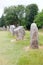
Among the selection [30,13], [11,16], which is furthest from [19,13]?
[30,13]

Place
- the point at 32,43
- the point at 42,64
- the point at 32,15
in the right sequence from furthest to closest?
the point at 32,15, the point at 32,43, the point at 42,64

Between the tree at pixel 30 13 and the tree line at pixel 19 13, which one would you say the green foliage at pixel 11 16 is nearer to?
the tree line at pixel 19 13

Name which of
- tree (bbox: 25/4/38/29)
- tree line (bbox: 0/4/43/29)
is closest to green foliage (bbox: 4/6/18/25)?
tree line (bbox: 0/4/43/29)

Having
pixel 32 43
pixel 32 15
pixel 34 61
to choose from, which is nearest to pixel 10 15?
pixel 32 15

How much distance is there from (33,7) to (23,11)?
11.2 ft

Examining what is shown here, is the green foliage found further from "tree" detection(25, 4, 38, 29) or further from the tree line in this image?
"tree" detection(25, 4, 38, 29)

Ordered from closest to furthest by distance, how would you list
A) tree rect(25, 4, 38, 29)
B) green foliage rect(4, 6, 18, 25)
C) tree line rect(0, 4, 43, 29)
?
tree rect(25, 4, 38, 29) < tree line rect(0, 4, 43, 29) < green foliage rect(4, 6, 18, 25)

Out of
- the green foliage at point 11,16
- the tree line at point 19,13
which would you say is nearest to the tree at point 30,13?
the tree line at point 19,13

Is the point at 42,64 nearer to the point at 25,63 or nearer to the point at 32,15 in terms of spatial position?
the point at 25,63

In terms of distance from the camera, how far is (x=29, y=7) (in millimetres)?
65875

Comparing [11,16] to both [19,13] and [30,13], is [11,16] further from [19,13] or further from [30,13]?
[30,13]

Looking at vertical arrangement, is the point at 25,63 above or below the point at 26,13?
above

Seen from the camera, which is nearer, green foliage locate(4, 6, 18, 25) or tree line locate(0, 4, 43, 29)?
tree line locate(0, 4, 43, 29)

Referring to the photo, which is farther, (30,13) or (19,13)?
(19,13)
